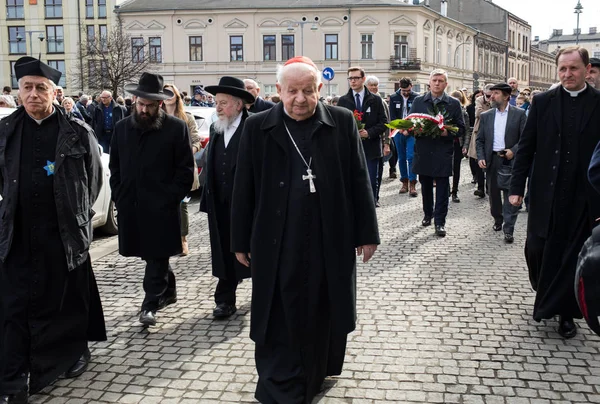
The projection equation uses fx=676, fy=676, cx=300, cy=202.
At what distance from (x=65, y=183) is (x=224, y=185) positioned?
1663mm

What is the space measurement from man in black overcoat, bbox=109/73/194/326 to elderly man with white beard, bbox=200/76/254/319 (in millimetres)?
288

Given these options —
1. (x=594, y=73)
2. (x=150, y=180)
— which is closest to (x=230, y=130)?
(x=150, y=180)

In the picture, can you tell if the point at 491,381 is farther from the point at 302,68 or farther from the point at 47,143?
the point at 47,143

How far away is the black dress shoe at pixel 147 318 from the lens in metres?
5.42

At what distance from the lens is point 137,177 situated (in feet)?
17.9

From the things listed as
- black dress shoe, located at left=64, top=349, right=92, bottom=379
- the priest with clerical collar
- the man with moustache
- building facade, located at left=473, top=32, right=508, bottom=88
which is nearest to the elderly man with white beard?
black dress shoe, located at left=64, top=349, right=92, bottom=379

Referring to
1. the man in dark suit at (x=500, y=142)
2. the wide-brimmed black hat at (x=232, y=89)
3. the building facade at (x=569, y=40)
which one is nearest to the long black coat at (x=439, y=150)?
the man in dark suit at (x=500, y=142)

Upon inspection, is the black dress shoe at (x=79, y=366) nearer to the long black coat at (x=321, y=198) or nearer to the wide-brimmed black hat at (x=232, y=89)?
the long black coat at (x=321, y=198)

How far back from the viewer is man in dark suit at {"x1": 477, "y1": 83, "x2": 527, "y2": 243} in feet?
29.0

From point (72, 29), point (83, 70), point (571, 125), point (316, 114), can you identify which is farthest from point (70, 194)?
point (72, 29)

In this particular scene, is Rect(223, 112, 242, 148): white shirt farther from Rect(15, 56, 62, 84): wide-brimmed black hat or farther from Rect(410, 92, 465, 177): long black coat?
Rect(410, 92, 465, 177): long black coat

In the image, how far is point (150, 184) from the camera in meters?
5.46

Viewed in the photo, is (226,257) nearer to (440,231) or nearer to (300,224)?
(300,224)

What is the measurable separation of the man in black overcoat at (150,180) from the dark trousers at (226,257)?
1.22 feet
